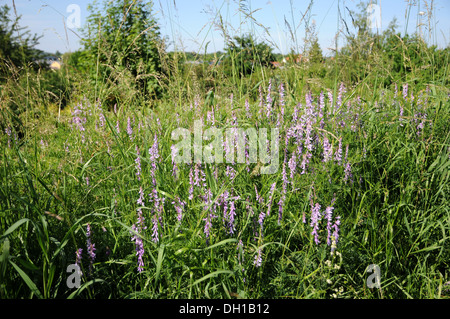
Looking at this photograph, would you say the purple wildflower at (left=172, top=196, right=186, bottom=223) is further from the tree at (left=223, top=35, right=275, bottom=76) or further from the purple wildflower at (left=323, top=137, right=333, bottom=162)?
the tree at (left=223, top=35, right=275, bottom=76)

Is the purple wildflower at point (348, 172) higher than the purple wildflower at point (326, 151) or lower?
lower

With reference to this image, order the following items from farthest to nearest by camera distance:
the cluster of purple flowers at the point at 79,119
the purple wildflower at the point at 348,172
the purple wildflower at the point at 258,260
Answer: the cluster of purple flowers at the point at 79,119 < the purple wildflower at the point at 348,172 < the purple wildflower at the point at 258,260

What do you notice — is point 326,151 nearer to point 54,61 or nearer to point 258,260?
point 258,260

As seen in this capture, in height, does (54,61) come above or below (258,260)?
above

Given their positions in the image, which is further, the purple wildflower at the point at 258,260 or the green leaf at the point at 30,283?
the purple wildflower at the point at 258,260

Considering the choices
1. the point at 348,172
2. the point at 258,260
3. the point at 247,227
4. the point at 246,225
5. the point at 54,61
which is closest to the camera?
the point at 258,260

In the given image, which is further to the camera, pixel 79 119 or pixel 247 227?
pixel 79 119

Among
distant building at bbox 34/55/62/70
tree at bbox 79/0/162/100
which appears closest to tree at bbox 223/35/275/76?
tree at bbox 79/0/162/100

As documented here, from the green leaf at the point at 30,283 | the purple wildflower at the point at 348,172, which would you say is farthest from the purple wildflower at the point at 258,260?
the green leaf at the point at 30,283

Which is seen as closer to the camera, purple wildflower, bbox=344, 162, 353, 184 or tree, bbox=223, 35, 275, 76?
purple wildflower, bbox=344, 162, 353, 184

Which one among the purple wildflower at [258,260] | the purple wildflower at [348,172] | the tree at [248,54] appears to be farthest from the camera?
the tree at [248,54]

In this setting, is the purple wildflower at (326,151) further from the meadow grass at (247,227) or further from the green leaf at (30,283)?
the green leaf at (30,283)

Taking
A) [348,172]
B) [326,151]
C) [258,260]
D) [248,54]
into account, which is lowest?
[258,260]

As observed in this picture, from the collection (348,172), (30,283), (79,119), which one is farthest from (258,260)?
(79,119)
